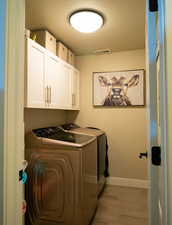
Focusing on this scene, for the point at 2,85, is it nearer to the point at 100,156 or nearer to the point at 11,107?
the point at 11,107

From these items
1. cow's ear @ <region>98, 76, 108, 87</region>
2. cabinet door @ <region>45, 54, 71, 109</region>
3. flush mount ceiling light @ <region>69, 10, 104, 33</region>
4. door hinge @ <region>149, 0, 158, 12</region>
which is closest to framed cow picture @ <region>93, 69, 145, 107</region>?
cow's ear @ <region>98, 76, 108, 87</region>

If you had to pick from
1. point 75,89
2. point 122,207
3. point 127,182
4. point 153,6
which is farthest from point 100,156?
point 153,6

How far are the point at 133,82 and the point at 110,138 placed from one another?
113 centimetres

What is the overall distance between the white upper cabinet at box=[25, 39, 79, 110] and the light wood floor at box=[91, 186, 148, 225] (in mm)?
1570

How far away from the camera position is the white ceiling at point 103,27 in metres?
1.86

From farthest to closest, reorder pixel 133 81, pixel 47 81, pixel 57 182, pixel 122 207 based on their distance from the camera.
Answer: pixel 133 81
pixel 122 207
pixel 47 81
pixel 57 182

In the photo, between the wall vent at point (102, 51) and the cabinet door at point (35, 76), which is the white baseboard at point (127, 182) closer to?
the cabinet door at point (35, 76)

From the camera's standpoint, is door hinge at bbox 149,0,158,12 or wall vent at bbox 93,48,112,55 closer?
door hinge at bbox 149,0,158,12

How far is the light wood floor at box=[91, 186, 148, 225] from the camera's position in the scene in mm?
2179

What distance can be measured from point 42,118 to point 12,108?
5.94ft

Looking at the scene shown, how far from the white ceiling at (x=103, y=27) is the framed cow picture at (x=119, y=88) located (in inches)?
18.8

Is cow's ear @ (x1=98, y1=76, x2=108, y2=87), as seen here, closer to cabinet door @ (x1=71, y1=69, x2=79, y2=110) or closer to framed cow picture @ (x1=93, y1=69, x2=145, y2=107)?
framed cow picture @ (x1=93, y1=69, x2=145, y2=107)

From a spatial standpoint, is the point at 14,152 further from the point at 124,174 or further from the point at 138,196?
the point at 124,174

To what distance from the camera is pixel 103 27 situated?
2.36 m
